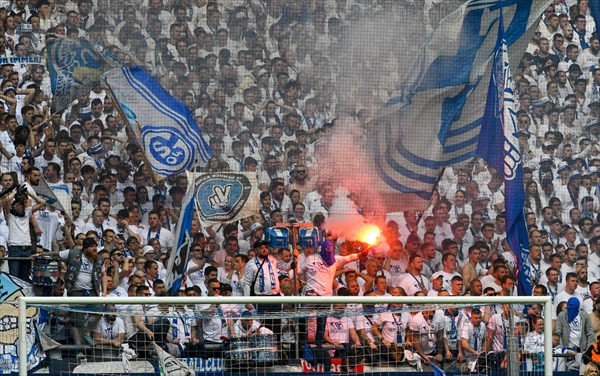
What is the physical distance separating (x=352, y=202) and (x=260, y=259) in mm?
1989

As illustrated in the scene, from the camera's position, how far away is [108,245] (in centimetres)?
1115

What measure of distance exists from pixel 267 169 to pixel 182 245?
1281 mm

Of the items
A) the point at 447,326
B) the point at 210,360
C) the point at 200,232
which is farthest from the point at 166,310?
the point at 200,232

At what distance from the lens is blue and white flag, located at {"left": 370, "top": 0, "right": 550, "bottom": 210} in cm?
1287

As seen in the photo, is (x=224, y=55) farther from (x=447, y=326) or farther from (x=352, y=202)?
(x=447, y=326)

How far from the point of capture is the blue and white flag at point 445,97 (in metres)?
12.9

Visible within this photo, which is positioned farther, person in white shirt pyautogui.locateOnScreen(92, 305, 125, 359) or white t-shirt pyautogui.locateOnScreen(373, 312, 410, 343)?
white t-shirt pyautogui.locateOnScreen(373, 312, 410, 343)

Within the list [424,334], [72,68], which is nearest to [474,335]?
[424,334]

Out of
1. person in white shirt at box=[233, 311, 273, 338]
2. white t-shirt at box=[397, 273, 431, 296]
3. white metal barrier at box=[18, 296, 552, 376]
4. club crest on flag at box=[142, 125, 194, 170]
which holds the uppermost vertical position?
club crest on flag at box=[142, 125, 194, 170]

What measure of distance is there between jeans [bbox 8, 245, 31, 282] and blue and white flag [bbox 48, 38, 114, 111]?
1676mm

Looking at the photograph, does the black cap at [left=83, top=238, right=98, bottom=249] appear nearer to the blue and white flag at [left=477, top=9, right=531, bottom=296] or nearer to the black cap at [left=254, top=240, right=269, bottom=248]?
the black cap at [left=254, top=240, right=269, bottom=248]

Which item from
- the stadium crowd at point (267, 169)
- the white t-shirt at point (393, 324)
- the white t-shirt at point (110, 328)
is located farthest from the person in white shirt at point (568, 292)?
the white t-shirt at point (110, 328)

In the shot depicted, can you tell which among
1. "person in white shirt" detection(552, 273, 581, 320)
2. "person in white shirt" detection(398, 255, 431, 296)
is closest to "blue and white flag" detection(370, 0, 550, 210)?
"person in white shirt" detection(398, 255, 431, 296)

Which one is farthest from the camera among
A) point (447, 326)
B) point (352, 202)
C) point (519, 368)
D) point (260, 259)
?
point (352, 202)
